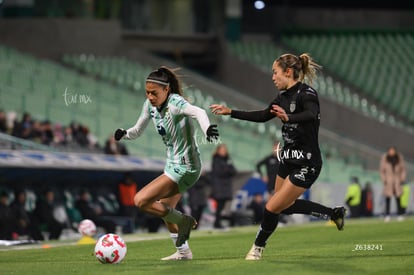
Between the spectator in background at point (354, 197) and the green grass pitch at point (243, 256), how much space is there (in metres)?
10.5

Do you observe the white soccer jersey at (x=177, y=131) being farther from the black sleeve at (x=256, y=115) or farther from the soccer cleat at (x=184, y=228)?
the soccer cleat at (x=184, y=228)

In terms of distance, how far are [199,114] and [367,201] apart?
2021 centimetres

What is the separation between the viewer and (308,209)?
14.2 m

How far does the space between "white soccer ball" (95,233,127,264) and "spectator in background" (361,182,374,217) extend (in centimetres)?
1915

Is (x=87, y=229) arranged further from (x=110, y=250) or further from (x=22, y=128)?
(x=110, y=250)

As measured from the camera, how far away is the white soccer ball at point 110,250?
13453 millimetres

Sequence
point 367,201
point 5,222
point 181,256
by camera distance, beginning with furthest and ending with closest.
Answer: point 367,201
point 5,222
point 181,256

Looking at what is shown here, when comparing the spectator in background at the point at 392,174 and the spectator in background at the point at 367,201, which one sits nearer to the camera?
the spectator in background at the point at 392,174

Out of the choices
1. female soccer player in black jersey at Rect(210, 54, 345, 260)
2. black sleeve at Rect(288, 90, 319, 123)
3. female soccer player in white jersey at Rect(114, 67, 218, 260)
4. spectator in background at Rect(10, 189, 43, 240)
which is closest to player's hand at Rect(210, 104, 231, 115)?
female soccer player in black jersey at Rect(210, 54, 345, 260)

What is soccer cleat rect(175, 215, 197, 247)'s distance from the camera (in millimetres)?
13641

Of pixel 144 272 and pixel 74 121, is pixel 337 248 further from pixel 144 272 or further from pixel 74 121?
pixel 74 121

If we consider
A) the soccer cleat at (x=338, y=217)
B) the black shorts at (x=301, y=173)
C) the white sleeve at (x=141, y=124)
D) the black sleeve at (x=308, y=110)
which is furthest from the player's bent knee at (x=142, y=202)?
the soccer cleat at (x=338, y=217)

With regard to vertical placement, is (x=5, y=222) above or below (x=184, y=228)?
below

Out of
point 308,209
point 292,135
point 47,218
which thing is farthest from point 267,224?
point 47,218
